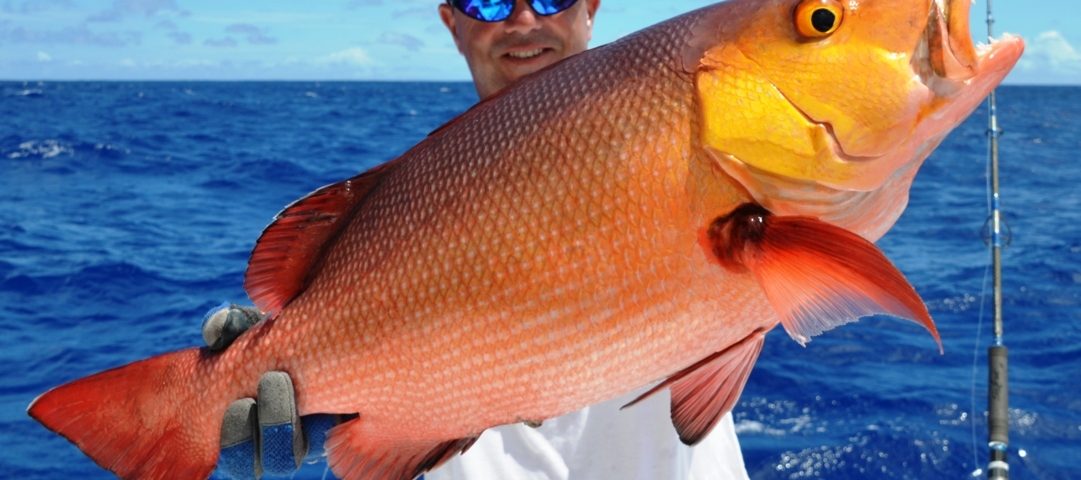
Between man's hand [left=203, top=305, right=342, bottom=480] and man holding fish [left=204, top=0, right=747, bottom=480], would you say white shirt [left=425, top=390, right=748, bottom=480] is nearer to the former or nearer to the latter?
man holding fish [left=204, top=0, right=747, bottom=480]

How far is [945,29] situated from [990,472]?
271 centimetres

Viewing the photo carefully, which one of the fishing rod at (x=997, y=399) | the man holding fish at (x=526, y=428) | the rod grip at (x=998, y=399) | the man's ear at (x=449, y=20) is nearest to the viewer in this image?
the man holding fish at (x=526, y=428)

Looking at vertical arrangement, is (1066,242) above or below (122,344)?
above

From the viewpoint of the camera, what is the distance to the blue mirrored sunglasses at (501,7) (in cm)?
295

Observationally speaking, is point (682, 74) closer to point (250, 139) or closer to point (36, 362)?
point (36, 362)

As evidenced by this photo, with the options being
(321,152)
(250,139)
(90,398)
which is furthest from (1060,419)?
(250,139)

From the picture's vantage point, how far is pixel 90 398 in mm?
1841

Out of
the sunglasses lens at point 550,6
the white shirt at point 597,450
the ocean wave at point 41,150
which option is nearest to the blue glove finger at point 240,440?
the white shirt at point 597,450

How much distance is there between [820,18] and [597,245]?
0.49 metres

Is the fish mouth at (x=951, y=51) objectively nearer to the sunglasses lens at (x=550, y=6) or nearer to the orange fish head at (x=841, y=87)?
the orange fish head at (x=841, y=87)

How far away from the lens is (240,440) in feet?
6.33

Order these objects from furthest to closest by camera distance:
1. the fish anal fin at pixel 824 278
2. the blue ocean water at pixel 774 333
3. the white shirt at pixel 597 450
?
the blue ocean water at pixel 774 333 < the white shirt at pixel 597 450 < the fish anal fin at pixel 824 278

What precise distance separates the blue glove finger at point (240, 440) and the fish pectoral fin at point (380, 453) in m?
0.19

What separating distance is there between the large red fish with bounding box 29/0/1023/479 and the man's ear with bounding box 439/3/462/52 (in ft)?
5.20
